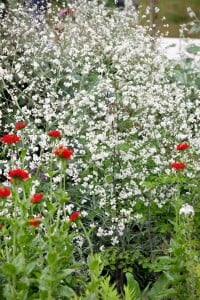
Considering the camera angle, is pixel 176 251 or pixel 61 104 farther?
pixel 61 104

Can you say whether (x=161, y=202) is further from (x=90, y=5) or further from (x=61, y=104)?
(x=90, y=5)

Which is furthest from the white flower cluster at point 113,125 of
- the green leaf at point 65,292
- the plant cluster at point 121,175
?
the green leaf at point 65,292

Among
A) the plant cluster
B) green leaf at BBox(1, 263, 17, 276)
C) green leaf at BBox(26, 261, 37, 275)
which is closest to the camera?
green leaf at BBox(1, 263, 17, 276)

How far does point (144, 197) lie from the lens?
4148mm

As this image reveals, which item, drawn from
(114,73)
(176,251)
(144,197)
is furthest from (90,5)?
(176,251)

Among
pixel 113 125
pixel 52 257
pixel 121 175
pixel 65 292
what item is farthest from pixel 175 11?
pixel 52 257

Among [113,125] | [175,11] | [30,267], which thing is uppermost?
[175,11]

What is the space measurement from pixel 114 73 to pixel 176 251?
6.01ft

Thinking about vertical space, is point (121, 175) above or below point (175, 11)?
below

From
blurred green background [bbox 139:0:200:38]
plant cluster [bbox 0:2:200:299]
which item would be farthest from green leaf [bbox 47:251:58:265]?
blurred green background [bbox 139:0:200:38]

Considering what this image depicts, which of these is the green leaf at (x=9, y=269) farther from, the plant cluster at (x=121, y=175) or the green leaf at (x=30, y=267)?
the plant cluster at (x=121, y=175)

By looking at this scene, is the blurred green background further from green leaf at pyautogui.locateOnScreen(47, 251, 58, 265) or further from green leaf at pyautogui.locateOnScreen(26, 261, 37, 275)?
green leaf at pyautogui.locateOnScreen(47, 251, 58, 265)

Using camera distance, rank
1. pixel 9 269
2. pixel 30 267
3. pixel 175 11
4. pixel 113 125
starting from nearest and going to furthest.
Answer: pixel 9 269 → pixel 30 267 → pixel 113 125 → pixel 175 11

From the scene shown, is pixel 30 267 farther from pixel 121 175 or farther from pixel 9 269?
pixel 121 175
